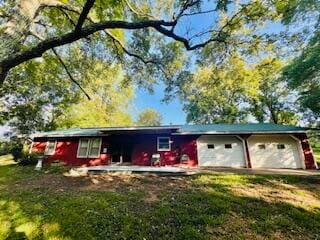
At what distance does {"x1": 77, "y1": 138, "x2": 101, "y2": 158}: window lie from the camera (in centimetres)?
1439

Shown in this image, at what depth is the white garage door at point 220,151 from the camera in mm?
13805

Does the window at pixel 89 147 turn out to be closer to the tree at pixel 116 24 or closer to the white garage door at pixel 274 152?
the tree at pixel 116 24

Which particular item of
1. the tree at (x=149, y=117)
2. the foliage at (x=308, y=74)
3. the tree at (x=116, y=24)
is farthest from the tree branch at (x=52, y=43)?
the tree at (x=149, y=117)

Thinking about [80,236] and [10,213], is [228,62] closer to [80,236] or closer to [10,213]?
[80,236]

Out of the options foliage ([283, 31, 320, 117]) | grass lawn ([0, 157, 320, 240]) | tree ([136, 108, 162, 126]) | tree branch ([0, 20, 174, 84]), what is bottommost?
grass lawn ([0, 157, 320, 240])

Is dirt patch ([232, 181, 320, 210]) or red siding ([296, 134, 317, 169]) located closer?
dirt patch ([232, 181, 320, 210])

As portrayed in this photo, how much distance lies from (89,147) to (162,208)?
10001mm

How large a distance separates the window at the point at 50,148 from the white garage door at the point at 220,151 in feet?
34.2

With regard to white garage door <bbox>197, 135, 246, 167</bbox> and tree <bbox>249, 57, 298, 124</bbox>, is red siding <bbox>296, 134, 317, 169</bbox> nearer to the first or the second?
white garage door <bbox>197, 135, 246, 167</bbox>

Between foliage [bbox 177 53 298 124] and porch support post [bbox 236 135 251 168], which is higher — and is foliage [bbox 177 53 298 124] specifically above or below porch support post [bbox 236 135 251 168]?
above

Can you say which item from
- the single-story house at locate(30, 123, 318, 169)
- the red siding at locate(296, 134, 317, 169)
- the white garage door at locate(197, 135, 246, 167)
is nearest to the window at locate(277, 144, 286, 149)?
the single-story house at locate(30, 123, 318, 169)

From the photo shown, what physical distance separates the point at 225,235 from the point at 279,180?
5.55 metres

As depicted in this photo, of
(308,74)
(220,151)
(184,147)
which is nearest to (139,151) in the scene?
(184,147)

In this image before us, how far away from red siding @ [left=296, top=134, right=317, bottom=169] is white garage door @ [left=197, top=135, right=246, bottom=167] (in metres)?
3.77
